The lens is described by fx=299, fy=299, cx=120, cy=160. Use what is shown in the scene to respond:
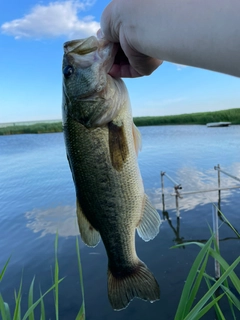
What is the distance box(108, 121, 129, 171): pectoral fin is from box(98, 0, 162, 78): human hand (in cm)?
30

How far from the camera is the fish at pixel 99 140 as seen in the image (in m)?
1.71

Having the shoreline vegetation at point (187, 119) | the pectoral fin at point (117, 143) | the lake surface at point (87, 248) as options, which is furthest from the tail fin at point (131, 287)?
the shoreline vegetation at point (187, 119)

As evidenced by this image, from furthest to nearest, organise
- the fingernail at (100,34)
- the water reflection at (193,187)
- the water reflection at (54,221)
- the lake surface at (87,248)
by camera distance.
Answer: the water reflection at (193,187) < the water reflection at (54,221) < the lake surface at (87,248) < the fingernail at (100,34)

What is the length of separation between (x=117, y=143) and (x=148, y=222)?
580 mm

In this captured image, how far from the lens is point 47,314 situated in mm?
6375

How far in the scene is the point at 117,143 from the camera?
174 centimetres

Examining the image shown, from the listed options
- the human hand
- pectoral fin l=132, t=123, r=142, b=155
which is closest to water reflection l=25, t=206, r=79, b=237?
pectoral fin l=132, t=123, r=142, b=155

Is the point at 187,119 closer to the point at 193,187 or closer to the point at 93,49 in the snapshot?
the point at 193,187

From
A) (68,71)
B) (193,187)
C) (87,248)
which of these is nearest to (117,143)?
(68,71)

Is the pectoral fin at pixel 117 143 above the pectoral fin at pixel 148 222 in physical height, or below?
above

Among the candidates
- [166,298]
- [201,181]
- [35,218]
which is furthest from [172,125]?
[166,298]

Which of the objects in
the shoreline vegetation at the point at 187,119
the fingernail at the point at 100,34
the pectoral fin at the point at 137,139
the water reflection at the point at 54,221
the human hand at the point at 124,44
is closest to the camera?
the human hand at the point at 124,44

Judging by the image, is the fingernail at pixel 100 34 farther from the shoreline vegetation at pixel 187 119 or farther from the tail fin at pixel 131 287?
the shoreline vegetation at pixel 187 119

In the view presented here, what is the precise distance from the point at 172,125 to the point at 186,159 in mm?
42700
